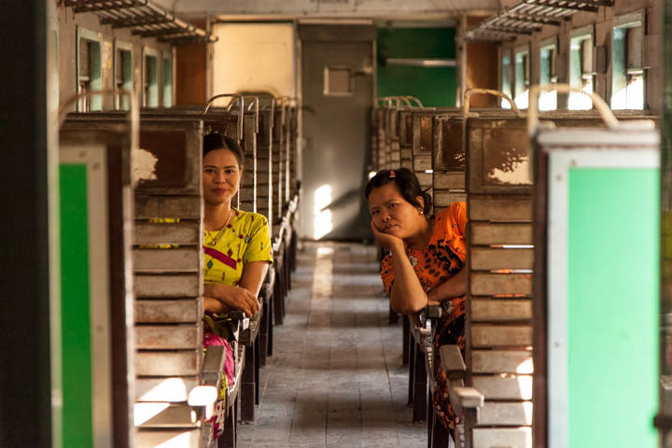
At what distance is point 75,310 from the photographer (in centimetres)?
230

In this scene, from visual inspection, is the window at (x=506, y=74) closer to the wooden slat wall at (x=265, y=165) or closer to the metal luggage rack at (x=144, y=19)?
the metal luggage rack at (x=144, y=19)

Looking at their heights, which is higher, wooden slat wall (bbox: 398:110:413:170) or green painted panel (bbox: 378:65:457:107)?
green painted panel (bbox: 378:65:457:107)

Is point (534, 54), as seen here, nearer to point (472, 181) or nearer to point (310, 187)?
point (310, 187)

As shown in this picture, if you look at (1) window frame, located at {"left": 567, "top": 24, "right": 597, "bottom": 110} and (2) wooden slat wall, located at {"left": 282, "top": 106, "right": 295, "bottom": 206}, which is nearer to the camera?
(1) window frame, located at {"left": 567, "top": 24, "right": 597, "bottom": 110}

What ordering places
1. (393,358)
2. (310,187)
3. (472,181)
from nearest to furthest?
1. (472,181)
2. (393,358)
3. (310,187)

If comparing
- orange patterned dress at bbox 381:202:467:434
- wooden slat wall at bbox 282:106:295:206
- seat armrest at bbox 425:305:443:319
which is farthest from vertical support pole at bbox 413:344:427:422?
wooden slat wall at bbox 282:106:295:206

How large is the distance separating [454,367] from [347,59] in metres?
10.3

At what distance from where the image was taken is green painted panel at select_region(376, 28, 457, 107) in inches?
542

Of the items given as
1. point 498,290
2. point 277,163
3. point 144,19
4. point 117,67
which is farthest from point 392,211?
point 117,67

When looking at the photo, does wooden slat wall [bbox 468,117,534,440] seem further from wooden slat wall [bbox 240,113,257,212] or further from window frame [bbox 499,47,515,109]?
window frame [bbox 499,47,515,109]

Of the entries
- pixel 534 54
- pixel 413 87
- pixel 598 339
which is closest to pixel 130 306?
pixel 598 339

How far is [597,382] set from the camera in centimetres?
234

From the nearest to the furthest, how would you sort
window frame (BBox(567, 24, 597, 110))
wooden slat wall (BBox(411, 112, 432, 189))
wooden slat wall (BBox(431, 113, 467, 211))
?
wooden slat wall (BBox(431, 113, 467, 211)) → wooden slat wall (BBox(411, 112, 432, 189)) → window frame (BBox(567, 24, 597, 110))

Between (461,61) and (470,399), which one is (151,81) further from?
(470,399)
